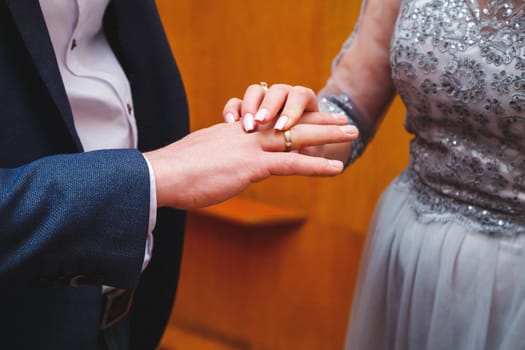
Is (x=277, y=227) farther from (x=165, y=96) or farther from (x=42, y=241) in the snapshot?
(x=42, y=241)

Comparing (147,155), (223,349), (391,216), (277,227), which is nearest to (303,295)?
(277,227)

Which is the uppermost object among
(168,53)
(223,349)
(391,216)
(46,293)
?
(168,53)

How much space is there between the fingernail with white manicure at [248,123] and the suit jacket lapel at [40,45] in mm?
273

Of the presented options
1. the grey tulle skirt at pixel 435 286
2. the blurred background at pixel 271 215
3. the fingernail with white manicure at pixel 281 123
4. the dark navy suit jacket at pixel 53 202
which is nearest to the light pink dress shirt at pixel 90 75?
the dark navy suit jacket at pixel 53 202

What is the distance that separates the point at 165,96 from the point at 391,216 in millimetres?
513

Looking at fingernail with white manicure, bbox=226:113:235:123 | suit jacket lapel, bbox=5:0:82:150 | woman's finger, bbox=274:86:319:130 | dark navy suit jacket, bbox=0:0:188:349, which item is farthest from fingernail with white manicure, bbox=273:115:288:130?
suit jacket lapel, bbox=5:0:82:150

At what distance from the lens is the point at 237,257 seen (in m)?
2.63

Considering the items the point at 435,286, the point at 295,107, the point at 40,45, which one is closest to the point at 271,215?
the point at 435,286

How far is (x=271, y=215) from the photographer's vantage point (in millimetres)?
2387

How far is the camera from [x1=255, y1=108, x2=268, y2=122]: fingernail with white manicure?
104 cm

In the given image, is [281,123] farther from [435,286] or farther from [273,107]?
[435,286]

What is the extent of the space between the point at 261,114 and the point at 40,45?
348 millimetres

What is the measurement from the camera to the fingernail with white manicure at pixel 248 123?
1.04 m

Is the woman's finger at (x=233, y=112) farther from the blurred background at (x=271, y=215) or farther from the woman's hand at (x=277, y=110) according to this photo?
the blurred background at (x=271, y=215)
